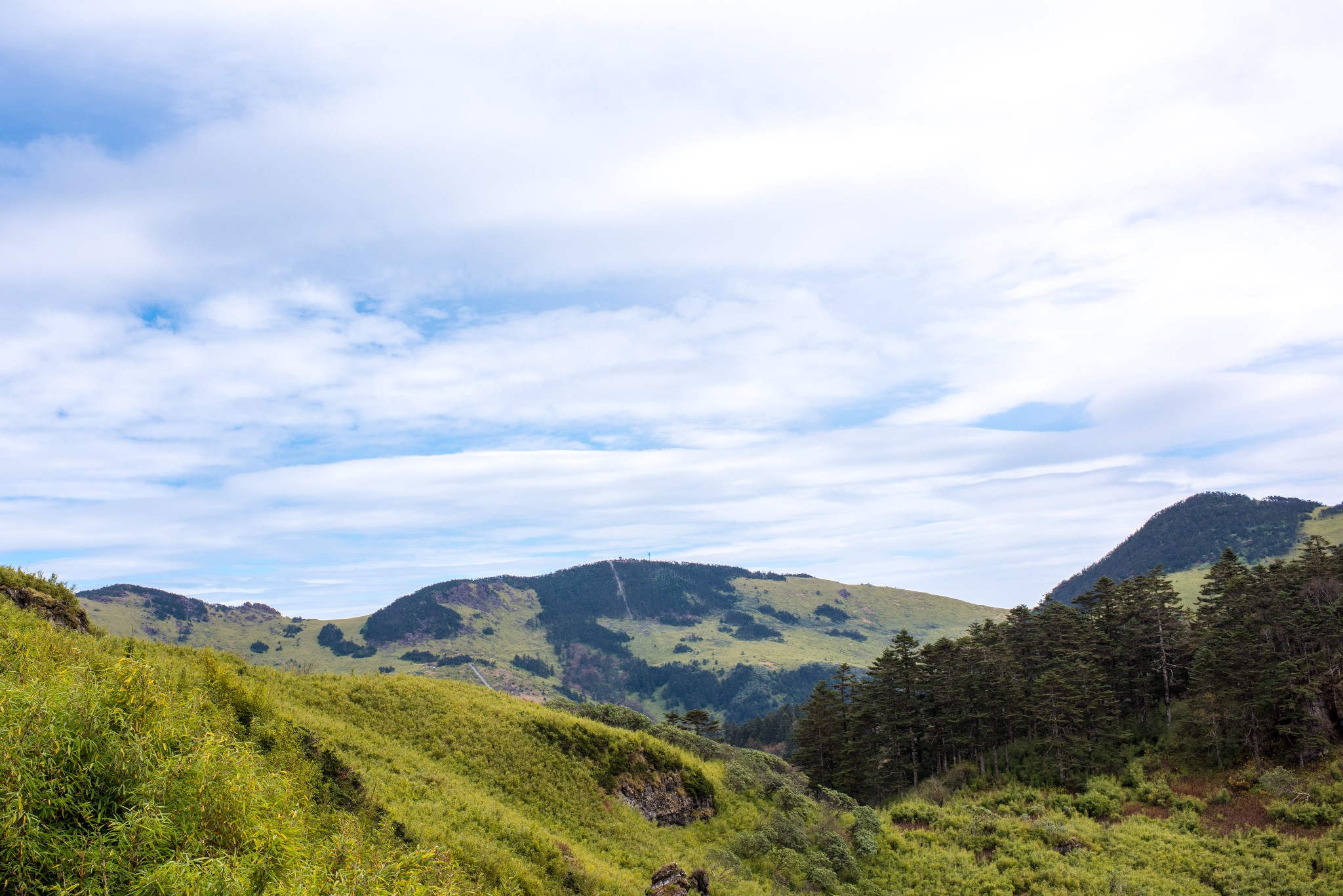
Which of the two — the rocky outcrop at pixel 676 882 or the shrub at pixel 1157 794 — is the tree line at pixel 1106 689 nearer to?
the shrub at pixel 1157 794

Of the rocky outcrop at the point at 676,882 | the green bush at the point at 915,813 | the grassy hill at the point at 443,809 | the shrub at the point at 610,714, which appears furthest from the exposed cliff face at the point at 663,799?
the green bush at the point at 915,813

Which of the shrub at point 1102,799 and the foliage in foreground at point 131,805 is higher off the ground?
the foliage in foreground at point 131,805

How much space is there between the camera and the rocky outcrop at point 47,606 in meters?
23.2

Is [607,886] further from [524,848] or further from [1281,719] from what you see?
[1281,719]

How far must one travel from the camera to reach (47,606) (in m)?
24.2

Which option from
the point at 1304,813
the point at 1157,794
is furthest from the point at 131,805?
the point at 1157,794

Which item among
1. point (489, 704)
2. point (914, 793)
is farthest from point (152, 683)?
point (914, 793)

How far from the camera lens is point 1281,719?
159 ft

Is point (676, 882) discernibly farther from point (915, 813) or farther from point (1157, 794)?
point (1157, 794)

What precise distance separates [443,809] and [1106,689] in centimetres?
6379

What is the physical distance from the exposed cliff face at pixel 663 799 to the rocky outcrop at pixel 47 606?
2783 cm

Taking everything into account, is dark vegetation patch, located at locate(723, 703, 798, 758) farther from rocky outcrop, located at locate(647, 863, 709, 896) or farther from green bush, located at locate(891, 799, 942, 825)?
rocky outcrop, located at locate(647, 863, 709, 896)

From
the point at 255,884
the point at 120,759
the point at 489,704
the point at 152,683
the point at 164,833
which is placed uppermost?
the point at 152,683

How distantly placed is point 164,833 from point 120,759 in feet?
5.05
